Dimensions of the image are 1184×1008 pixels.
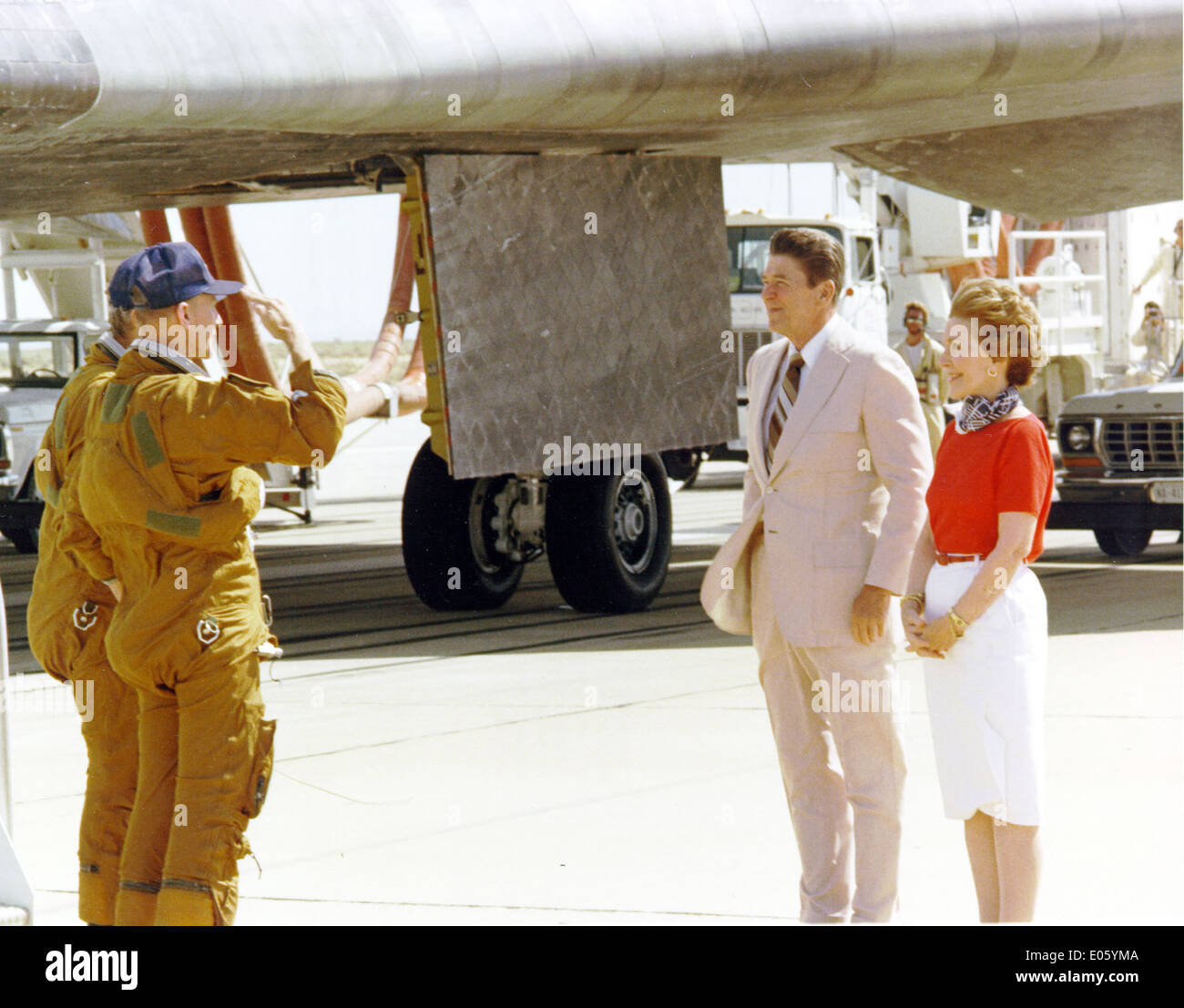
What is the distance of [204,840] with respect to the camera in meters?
4.67

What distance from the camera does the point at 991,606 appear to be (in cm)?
483

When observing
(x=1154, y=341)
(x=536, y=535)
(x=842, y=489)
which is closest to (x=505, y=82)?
(x=536, y=535)

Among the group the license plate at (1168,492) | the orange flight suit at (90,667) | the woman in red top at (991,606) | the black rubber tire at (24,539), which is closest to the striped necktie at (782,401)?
the woman in red top at (991,606)

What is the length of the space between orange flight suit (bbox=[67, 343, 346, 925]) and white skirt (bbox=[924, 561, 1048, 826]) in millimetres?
1777

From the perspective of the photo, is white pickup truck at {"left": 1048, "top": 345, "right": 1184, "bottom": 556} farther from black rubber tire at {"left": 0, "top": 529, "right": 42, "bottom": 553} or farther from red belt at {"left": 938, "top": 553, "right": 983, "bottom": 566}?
black rubber tire at {"left": 0, "top": 529, "right": 42, "bottom": 553}

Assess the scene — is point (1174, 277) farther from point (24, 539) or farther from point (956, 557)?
point (956, 557)

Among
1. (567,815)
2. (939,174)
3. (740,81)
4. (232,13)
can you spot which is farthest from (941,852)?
(939,174)

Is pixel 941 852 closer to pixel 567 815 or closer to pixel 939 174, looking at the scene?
pixel 567 815

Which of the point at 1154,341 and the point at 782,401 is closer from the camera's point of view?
the point at 782,401

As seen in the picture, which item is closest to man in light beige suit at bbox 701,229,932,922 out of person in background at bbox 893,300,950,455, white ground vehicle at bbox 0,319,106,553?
white ground vehicle at bbox 0,319,106,553

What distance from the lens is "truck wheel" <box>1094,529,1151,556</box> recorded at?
52.5 feet

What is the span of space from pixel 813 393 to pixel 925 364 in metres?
13.6

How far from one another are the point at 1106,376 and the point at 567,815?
17.4 metres

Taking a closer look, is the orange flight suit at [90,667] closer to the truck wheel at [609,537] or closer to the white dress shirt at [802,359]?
the white dress shirt at [802,359]
